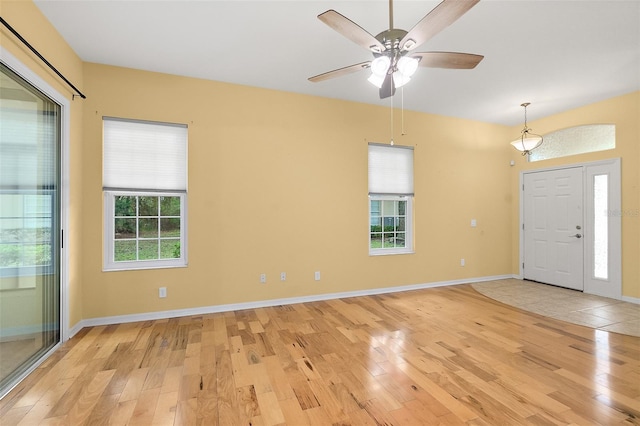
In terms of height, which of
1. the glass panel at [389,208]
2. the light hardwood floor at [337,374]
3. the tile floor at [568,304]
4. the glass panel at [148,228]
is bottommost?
the light hardwood floor at [337,374]

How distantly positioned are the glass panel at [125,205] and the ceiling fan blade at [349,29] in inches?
122

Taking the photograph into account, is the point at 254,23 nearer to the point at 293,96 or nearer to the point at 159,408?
the point at 293,96

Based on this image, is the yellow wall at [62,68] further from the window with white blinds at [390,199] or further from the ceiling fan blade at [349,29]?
the window with white blinds at [390,199]

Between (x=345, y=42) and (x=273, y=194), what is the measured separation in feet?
6.79

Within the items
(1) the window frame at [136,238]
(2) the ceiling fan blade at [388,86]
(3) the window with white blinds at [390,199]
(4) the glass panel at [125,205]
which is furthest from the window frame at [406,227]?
(4) the glass panel at [125,205]

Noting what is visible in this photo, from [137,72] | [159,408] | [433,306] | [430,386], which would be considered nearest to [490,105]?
[433,306]

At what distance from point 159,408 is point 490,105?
18.3 feet

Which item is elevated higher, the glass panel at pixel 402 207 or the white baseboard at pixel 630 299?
the glass panel at pixel 402 207

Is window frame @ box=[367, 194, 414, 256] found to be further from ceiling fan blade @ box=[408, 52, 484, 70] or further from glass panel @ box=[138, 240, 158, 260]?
glass panel @ box=[138, 240, 158, 260]

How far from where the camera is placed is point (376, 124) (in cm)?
463

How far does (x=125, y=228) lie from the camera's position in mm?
3461

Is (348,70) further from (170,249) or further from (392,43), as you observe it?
(170,249)

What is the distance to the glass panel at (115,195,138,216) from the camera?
3.43 metres

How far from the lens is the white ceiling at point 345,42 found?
2.42 meters
